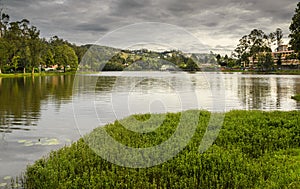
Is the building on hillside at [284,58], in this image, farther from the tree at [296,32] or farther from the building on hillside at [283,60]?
the tree at [296,32]

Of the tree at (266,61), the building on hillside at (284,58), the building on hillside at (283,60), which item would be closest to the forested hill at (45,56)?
the tree at (266,61)

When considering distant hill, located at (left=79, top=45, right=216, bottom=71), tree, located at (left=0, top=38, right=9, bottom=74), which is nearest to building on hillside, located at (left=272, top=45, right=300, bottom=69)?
tree, located at (left=0, top=38, right=9, bottom=74)

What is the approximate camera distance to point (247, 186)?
7906 mm

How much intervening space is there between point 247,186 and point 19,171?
7.15 meters

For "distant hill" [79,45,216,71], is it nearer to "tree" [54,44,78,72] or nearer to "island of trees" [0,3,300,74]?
"island of trees" [0,3,300,74]

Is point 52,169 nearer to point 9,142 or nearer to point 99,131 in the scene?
point 99,131

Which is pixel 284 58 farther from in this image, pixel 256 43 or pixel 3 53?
pixel 3 53

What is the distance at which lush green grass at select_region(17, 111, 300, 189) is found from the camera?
8094 mm

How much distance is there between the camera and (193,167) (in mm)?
8852

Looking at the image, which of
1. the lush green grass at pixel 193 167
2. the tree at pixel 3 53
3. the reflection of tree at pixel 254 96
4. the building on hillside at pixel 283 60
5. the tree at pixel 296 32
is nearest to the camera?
the lush green grass at pixel 193 167

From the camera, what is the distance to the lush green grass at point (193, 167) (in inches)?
319

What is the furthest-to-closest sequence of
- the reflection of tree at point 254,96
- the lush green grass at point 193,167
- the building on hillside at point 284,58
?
the building on hillside at point 284,58 < the reflection of tree at point 254,96 < the lush green grass at point 193,167

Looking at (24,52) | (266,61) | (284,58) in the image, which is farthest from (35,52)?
(284,58)

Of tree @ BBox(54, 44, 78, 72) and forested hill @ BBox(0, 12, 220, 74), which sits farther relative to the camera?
tree @ BBox(54, 44, 78, 72)
